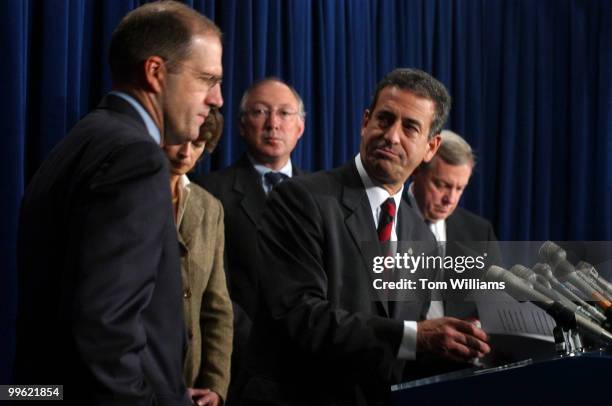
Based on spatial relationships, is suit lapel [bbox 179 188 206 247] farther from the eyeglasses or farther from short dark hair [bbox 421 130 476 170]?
short dark hair [bbox 421 130 476 170]

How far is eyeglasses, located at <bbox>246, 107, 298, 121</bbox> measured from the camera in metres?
3.41

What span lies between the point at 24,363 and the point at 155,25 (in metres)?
0.65

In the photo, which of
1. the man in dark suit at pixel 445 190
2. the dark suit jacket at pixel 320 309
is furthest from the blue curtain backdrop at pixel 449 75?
the dark suit jacket at pixel 320 309

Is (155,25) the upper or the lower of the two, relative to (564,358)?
upper

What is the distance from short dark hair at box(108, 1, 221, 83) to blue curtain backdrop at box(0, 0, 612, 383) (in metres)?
1.33

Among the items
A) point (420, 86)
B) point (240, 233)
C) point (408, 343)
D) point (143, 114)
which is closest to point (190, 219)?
point (240, 233)

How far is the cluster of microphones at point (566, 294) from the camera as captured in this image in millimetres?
1654

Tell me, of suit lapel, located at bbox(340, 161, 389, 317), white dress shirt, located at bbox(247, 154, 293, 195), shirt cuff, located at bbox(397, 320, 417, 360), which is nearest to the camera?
shirt cuff, located at bbox(397, 320, 417, 360)

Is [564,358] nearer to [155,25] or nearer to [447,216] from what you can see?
[155,25]

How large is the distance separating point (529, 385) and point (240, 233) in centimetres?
170

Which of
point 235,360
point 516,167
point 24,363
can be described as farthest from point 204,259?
point 516,167

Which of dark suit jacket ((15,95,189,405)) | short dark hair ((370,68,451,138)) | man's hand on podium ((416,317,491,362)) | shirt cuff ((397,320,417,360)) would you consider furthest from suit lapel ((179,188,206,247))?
dark suit jacket ((15,95,189,405))

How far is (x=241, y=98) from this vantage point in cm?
369

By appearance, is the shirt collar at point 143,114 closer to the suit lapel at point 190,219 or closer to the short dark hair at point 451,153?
the suit lapel at point 190,219
